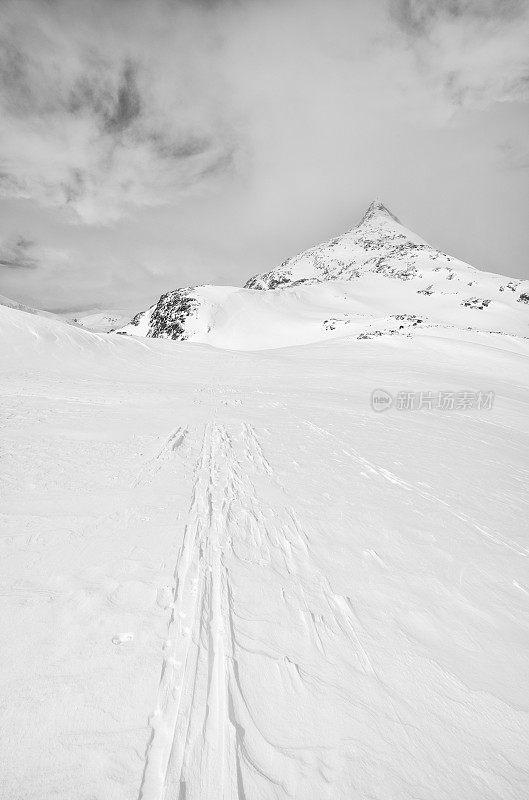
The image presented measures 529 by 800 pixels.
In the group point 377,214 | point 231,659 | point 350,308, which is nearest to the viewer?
point 231,659

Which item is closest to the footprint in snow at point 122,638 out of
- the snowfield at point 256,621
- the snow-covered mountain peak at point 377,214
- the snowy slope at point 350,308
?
the snowfield at point 256,621

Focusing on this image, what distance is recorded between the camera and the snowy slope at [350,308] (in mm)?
38969

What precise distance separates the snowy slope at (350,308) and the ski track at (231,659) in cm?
2385

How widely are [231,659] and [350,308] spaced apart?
53.8 m

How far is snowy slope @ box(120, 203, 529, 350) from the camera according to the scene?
39.0m

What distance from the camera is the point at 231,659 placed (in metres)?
2.02

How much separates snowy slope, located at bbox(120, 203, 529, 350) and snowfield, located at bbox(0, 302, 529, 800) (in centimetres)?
2246

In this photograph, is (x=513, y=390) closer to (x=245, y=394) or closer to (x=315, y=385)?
(x=315, y=385)

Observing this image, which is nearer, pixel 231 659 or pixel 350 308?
pixel 231 659

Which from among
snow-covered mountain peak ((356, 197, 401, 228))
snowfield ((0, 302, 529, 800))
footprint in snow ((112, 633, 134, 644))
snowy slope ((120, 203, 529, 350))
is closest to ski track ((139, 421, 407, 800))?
snowfield ((0, 302, 529, 800))

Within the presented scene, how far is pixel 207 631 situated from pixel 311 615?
781mm

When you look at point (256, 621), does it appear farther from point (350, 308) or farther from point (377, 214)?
point (377, 214)

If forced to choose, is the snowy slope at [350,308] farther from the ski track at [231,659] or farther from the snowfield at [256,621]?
the ski track at [231,659]

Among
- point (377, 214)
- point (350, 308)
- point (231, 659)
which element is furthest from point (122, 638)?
point (377, 214)
